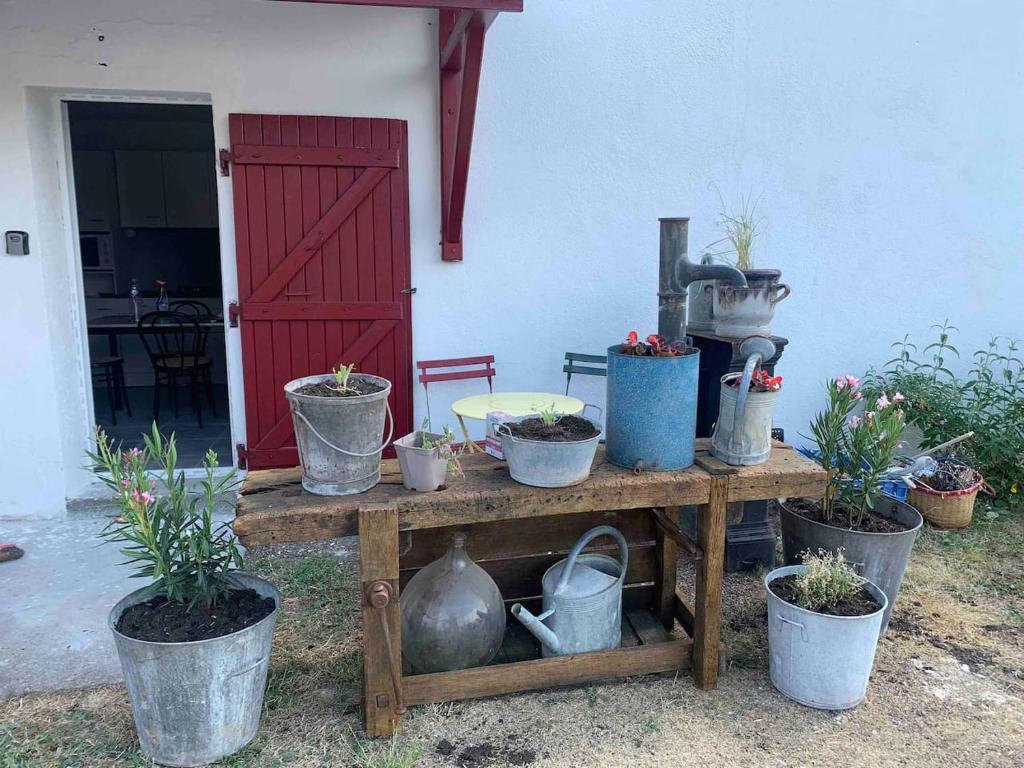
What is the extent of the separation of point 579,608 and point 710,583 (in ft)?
1.51

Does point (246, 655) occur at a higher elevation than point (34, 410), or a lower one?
lower

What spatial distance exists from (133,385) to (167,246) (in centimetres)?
200

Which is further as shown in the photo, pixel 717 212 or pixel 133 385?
pixel 133 385

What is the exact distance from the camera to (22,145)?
153 inches

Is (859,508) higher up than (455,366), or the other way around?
(455,366)

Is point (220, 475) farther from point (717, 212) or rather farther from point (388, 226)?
point (717, 212)

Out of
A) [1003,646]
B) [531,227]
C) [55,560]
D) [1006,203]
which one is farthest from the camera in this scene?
[1006,203]

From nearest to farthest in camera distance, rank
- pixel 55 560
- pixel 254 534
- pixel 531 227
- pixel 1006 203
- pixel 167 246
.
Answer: pixel 254 534 < pixel 55 560 < pixel 531 227 < pixel 1006 203 < pixel 167 246

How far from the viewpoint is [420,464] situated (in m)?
2.35

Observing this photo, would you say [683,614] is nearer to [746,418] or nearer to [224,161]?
[746,418]

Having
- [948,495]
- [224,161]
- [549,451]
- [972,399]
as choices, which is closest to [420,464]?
[549,451]

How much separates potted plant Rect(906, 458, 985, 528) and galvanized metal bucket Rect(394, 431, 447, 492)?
117 inches

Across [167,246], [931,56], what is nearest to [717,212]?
[931,56]

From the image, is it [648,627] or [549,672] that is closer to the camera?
[549,672]
